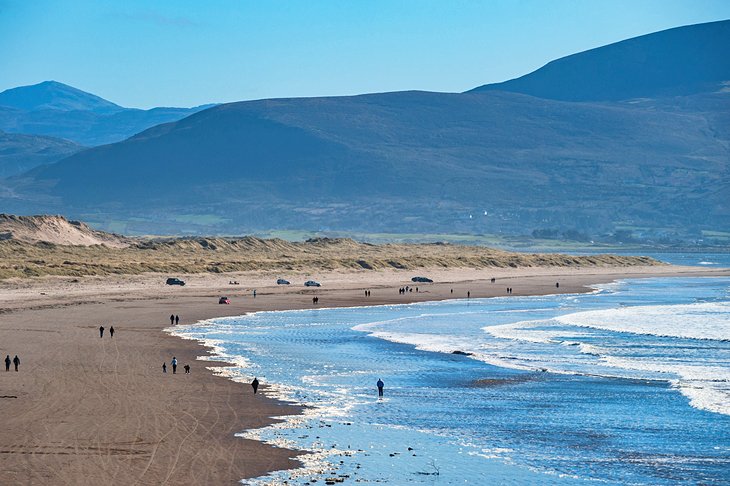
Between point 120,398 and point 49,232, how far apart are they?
98.0 metres

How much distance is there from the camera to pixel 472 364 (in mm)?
43125

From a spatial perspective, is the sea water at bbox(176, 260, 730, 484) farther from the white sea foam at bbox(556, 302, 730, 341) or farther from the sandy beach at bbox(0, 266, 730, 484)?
the sandy beach at bbox(0, 266, 730, 484)

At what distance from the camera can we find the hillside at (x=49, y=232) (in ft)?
397

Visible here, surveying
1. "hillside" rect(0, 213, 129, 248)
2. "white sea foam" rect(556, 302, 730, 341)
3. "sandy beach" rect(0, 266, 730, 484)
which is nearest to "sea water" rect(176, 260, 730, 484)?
"white sea foam" rect(556, 302, 730, 341)

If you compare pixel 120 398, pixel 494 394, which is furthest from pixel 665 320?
pixel 120 398

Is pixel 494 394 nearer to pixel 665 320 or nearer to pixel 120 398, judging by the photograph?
pixel 120 398

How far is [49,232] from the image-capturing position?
Answer: 127 metres

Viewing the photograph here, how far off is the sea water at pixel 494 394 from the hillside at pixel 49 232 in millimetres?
63950

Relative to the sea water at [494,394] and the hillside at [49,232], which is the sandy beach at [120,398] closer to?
the sea water at [494,394]

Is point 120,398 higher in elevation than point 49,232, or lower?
lower

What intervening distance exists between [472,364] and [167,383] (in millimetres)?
12708

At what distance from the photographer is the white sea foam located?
56812 millimetres

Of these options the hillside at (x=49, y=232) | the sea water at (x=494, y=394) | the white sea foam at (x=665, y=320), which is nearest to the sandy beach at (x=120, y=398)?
the sea water at (x=494, y=394)

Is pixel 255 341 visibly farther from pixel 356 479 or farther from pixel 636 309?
pixel 636 309
